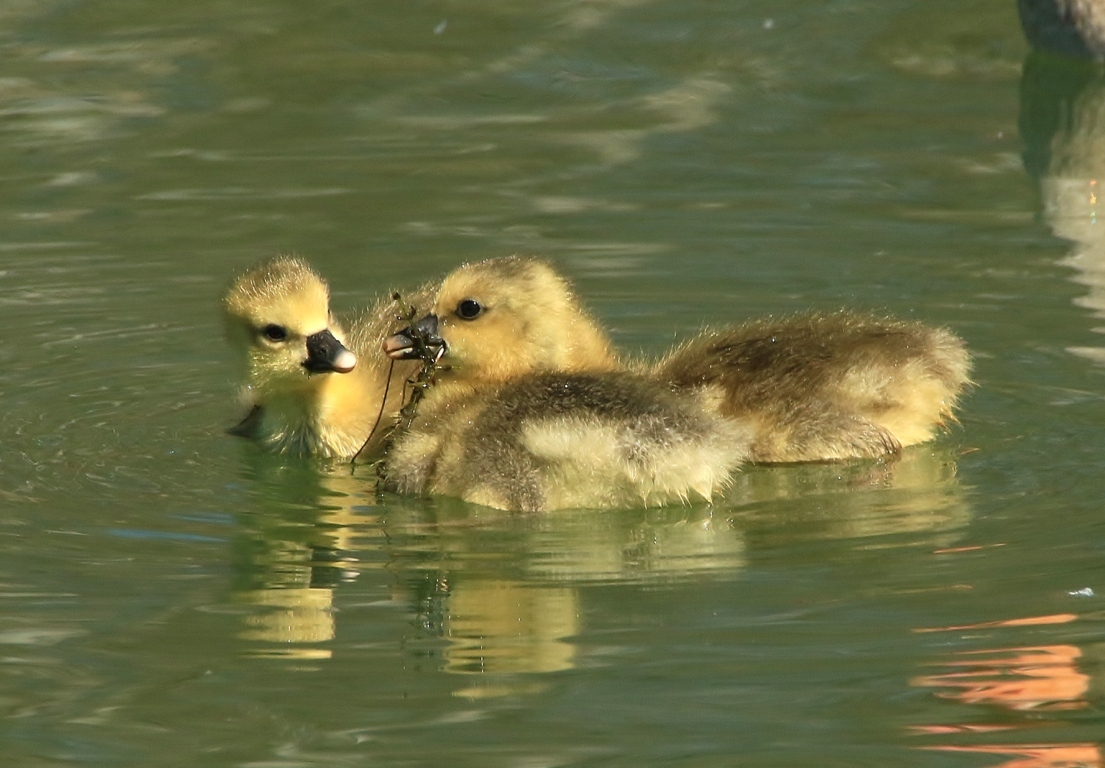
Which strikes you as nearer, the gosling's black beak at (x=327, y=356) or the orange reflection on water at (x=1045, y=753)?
the orange reflection on water at (x=1045, y=753)

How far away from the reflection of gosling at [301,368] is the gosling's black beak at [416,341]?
13 cm

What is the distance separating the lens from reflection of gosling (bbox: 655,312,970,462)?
6008 millimetres

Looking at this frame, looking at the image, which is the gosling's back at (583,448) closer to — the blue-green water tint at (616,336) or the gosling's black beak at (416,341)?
the blue-green water tint at (616,336)

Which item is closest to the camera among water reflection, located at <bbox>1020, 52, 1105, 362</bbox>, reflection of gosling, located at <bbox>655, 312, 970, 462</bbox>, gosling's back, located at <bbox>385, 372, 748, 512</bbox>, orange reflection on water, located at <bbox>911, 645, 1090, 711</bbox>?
orange reflection on water, located at <bbox>911, 645, 1090, 711</bbox>

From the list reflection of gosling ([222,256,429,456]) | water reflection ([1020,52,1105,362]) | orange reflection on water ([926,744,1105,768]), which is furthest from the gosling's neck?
orange reflection on water ([926,744,1105,768])

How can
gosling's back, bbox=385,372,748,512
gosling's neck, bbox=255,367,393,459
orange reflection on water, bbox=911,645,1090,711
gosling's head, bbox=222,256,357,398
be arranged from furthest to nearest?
1. gosling's neck, bbox=255,367,393,459
2. gosling's head, bbox=222,256,357,398
3. gosling's back, bbox=385,372,748,512
4. orange reflection on water, bbox=911,645,1090,711

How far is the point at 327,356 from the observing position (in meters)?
6.09

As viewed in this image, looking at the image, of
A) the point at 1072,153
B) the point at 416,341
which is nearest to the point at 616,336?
the point at 416,341

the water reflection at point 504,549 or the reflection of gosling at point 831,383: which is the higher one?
the reflection of gosling at point 831,383

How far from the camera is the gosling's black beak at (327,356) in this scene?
239 inches

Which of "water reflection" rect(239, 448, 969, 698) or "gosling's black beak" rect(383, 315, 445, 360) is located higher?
"gosling's black beak" rect(383, 315, 445, 360)

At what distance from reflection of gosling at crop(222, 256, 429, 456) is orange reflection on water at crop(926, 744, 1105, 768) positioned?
2.54m

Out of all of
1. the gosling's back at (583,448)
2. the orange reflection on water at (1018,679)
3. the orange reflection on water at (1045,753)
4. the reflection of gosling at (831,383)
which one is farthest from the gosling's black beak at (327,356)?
the orange reflection on water at (1045,753)

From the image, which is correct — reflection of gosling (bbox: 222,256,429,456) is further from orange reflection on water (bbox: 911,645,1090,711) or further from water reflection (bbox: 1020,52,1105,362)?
orange reflection on water (bbox: 911,645,1090,711)
